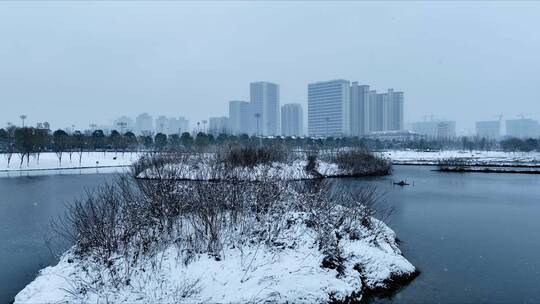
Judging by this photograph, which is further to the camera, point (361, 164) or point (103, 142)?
point (103, 142)

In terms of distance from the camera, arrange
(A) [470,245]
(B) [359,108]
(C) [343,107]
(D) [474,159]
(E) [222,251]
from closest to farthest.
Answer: (E) [222,251], (A) [470,245], (D) [474,159], (C) [343,107], (B) [359,108]

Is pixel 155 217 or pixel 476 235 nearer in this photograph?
pixel 155 217

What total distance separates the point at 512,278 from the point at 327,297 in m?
5.39

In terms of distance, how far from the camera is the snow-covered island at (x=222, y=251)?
9016 millimetres

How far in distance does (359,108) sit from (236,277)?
19398 centimetres

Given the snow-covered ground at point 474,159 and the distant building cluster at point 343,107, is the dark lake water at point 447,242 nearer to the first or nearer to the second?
the snow-covered ground at point 474,159

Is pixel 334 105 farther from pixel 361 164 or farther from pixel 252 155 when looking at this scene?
pixel 252 155

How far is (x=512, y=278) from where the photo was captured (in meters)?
11.1

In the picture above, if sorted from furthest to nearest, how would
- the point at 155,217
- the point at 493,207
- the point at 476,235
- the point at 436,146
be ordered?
the point at 436,146 < the point at 493,207 < the point at 476,235 < the point at 155,217

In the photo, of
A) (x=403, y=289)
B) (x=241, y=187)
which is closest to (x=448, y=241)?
(x=403, y=289)

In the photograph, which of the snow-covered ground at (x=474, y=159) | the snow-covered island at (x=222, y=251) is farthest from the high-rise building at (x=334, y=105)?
the snow-covered island at (x=222, y=251)

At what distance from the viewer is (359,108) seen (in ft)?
647

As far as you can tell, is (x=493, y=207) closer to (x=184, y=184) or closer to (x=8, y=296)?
(x=184, y=184)

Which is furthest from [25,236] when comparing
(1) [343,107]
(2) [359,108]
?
(2) [359,108]
